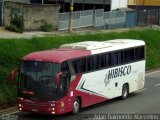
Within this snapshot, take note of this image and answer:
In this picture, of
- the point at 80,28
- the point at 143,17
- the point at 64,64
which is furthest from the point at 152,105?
the point at 143,17

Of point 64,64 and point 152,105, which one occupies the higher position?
point 64,64

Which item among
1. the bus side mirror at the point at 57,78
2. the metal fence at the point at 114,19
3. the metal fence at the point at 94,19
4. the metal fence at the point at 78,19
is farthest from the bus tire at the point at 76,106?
the metal fence at the point at 114,19

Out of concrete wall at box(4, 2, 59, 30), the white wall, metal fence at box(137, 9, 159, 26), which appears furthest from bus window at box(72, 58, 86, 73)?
the white wall

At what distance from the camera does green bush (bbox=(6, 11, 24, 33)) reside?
40.8 metres

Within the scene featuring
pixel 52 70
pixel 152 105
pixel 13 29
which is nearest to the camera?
pixel 52 70

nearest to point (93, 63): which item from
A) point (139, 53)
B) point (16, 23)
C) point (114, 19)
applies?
point (139, 53)

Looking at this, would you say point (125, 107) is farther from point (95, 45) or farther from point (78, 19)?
point (78, 19)

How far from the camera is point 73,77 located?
2120cm

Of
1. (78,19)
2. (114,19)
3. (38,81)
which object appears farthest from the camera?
(114,19)

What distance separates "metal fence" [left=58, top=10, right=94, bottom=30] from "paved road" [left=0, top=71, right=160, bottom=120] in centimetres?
1914

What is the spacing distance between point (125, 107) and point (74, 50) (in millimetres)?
3493

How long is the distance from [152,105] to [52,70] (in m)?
5.63

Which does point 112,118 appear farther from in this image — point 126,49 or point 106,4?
point 106,4

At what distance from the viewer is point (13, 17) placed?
139 ft
